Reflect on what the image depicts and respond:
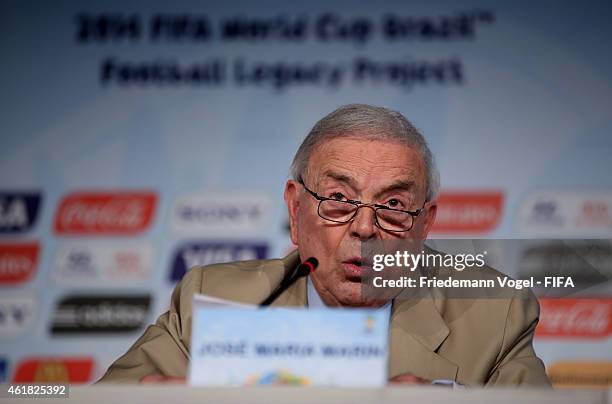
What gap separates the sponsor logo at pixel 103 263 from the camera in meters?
4.05

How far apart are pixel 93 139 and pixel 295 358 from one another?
2.62 metres

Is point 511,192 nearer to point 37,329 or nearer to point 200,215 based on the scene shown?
point 200,215

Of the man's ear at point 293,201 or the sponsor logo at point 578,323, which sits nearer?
the man's ear at point 293,201

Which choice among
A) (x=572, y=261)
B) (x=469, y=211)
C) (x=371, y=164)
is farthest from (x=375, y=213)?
(x=469, y=211)

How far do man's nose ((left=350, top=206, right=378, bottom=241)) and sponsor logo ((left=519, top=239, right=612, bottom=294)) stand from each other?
48 cm

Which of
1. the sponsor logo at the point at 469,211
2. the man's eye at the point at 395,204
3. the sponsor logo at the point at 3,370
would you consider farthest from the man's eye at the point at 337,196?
the sponsor logo at the point at 3,370

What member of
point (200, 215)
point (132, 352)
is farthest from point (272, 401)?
point (200, 215)

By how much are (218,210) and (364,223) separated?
168cm

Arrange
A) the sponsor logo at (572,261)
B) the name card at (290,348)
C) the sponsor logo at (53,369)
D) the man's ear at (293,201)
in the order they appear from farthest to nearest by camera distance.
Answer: the sponsor logo at (53,369), the man's ear at (293,201), the sponsor logo at (572,261), the name card at (290,348)

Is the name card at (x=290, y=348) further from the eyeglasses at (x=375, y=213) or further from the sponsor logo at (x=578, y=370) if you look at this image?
the sponsor logo at (x=578, y=370)

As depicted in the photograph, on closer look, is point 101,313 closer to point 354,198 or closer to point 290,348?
point 354,198

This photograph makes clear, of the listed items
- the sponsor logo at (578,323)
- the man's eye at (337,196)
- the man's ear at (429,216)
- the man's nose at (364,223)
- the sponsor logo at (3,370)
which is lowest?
the sponsor logo at (3,370)

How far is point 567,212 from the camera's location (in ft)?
13.1

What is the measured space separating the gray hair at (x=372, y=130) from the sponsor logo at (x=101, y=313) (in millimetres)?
1646
